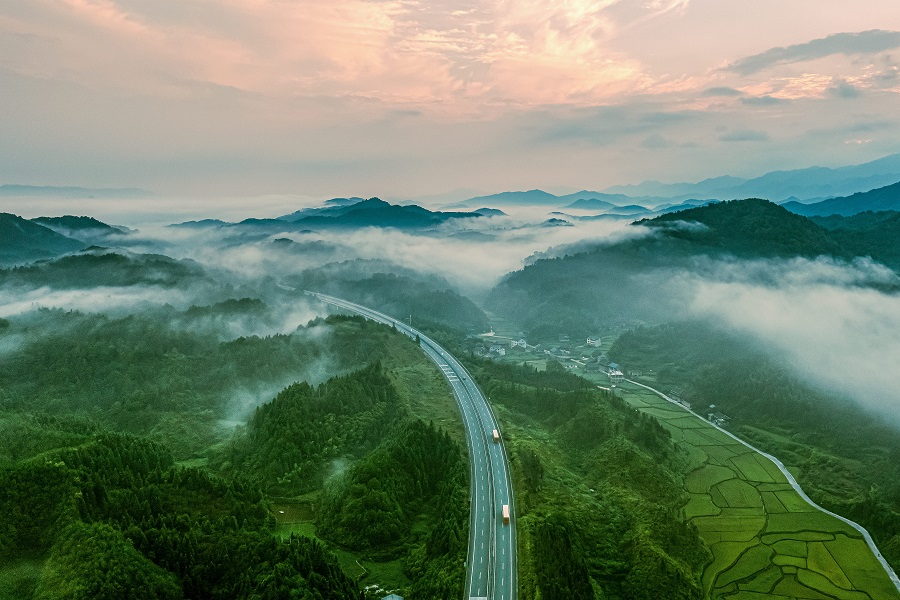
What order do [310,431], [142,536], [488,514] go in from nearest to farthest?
[142,536], [488,514], [310,431]

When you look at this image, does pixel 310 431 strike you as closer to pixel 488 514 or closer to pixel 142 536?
pixel 142 536

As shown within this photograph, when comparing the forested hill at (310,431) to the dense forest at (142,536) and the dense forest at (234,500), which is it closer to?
the dense forest at (234,500)

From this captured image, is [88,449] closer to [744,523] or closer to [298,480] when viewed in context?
[298,480]

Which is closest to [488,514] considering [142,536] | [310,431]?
[310,431]

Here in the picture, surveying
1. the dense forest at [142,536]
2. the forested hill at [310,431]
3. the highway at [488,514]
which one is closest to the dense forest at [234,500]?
the dense forest at [142,536]

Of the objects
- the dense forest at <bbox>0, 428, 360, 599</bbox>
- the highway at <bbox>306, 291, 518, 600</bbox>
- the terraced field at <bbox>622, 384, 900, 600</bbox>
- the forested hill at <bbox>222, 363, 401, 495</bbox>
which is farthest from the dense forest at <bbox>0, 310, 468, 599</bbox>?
the terraced field at <bbox>622, 384, 900, 600</bbox>
